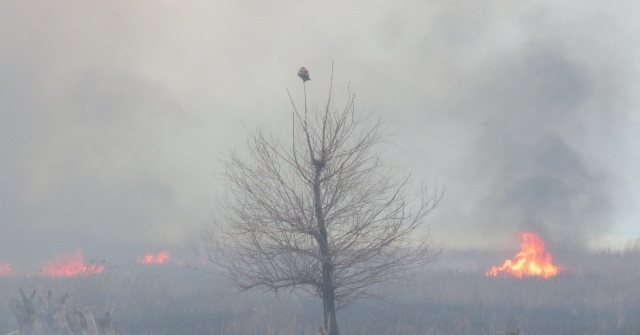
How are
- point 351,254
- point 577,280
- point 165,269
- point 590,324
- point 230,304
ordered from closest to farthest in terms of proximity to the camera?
point 351,254
point 590,324
point 230,304
point 577,280
point 165,269

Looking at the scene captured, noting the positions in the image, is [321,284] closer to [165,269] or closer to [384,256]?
[384,256]

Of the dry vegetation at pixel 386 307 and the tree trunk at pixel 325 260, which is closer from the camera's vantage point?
the tree trunk at pixel 325 260

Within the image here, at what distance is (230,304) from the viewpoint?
28.5 meters

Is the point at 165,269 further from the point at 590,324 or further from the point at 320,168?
the point at 320,168

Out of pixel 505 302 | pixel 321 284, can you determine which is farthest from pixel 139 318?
pixel 505 302

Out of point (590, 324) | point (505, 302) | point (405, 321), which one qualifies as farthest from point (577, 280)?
point (405, 321)

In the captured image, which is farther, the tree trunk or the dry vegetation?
the dry vegetation

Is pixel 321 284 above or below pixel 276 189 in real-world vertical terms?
below

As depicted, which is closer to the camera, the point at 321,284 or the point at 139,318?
the point at 321,284

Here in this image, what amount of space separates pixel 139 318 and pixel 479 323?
52.1ft

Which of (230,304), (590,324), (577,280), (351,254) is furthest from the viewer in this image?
(577,280)

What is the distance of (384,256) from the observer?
34.9ft

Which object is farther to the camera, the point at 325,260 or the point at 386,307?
the point at 386,307

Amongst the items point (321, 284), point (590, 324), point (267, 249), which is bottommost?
point (590, 324)
